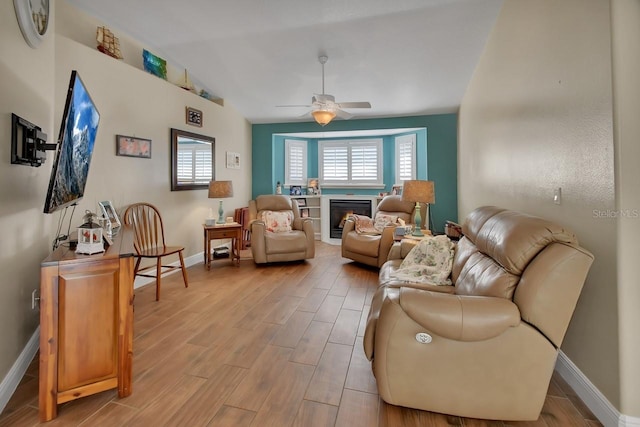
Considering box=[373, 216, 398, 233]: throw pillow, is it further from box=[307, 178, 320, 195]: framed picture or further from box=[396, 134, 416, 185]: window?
box=[307, 178, 320, 195]: framed picture

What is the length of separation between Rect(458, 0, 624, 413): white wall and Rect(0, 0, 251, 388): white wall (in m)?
3.03

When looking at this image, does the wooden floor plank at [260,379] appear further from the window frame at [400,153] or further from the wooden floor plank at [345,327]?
the window frame at [400,153]

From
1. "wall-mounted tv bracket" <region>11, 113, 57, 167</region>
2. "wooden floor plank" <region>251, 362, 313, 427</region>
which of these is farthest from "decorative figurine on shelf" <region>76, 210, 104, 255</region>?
"wooden floor plank" <region>251, 362, 313, 427</region>

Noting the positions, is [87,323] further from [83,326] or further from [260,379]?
[260,379]

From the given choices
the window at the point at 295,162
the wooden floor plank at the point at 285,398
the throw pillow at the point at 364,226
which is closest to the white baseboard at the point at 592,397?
the wooden floor plank at the point at 285,398

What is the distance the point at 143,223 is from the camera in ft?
11.5

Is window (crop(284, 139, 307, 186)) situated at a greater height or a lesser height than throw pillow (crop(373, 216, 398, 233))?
greater

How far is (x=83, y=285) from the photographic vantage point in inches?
63.9

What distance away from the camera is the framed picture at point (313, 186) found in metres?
6.81

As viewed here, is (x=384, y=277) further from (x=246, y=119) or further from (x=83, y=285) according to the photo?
(x=246, y=119)

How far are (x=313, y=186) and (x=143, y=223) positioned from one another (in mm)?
3858

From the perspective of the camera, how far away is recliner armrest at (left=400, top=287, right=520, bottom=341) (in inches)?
56.4

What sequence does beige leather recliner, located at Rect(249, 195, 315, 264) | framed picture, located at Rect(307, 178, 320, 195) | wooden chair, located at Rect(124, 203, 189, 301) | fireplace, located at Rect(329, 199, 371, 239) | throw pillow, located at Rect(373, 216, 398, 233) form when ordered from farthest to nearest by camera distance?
framed picture, located at Rect(307, 178, 320, 195) → fireplace, located at Rect(329, 199, 371, 239) → throw pillow, located at Rect(373, 216, 398, 233) → beige leather recliner, located at Rect(249, 195, 315, 264) → wooden chair, located at Rect(124, 203, 189, 301)

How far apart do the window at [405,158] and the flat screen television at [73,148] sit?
201 inches
